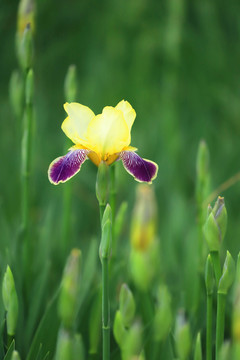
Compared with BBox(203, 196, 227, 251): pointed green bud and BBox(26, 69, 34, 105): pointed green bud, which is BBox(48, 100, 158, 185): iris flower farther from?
BBox(26, 69, 34, 105): pointed green bud

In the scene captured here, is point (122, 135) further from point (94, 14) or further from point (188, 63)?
point (94, 14)

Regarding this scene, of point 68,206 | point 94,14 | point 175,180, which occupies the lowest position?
point 68,206

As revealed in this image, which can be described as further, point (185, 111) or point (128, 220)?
point (185, 111)

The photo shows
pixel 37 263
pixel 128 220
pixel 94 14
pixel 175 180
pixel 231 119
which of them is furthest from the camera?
pixel 94 14

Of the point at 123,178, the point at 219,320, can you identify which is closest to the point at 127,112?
the point at 219,320

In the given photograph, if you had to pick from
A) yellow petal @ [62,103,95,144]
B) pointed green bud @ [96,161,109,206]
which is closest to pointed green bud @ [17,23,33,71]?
yellow petal @ [62,103,95,144]

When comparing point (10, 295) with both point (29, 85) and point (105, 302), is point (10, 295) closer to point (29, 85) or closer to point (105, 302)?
point (105, 302)

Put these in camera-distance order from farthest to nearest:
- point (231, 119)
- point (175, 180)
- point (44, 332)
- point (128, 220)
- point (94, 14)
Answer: point (94, 14)
point (231, 119)
point (175, 180)
point (128, 220)
point (44, 332)

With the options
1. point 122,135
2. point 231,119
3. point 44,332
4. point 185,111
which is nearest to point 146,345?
point 44,332
